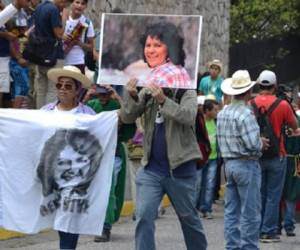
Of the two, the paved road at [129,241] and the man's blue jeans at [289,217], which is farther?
the man's blue jeans at [289,217]

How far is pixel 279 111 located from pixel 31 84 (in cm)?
411

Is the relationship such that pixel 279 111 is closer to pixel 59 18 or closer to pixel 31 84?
pixel 59 18

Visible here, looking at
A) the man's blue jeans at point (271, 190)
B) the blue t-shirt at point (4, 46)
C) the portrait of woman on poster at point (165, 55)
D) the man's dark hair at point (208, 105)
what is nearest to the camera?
the portrait of woman on poster at point (165, 55)

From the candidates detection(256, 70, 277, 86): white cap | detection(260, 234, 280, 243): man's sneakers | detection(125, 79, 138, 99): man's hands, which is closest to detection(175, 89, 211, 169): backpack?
detection(125, 79, 138, 99): man's hands

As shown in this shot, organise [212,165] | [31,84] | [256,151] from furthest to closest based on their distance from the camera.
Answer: [212,165] < [31,84] < [256,151]

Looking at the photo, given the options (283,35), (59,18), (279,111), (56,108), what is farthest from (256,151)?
(283,35)

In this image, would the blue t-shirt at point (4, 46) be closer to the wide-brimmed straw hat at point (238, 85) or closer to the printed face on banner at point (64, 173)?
the wide-brimmed straw hat at point (238, 85)

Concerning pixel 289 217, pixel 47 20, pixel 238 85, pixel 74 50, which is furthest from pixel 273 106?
pixel 47 20

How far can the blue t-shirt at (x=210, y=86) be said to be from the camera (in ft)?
59.7

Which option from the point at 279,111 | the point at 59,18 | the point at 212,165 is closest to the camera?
the point at 279,111

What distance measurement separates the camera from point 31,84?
1448 centimetres

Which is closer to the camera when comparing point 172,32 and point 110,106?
point 172,32

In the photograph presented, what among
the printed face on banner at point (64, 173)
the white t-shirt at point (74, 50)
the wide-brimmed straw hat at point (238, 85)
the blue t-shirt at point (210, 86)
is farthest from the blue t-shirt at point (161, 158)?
the blue t-shirt at point (210, 86)

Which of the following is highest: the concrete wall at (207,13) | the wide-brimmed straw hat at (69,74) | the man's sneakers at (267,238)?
the concrete wall at (207,13)
